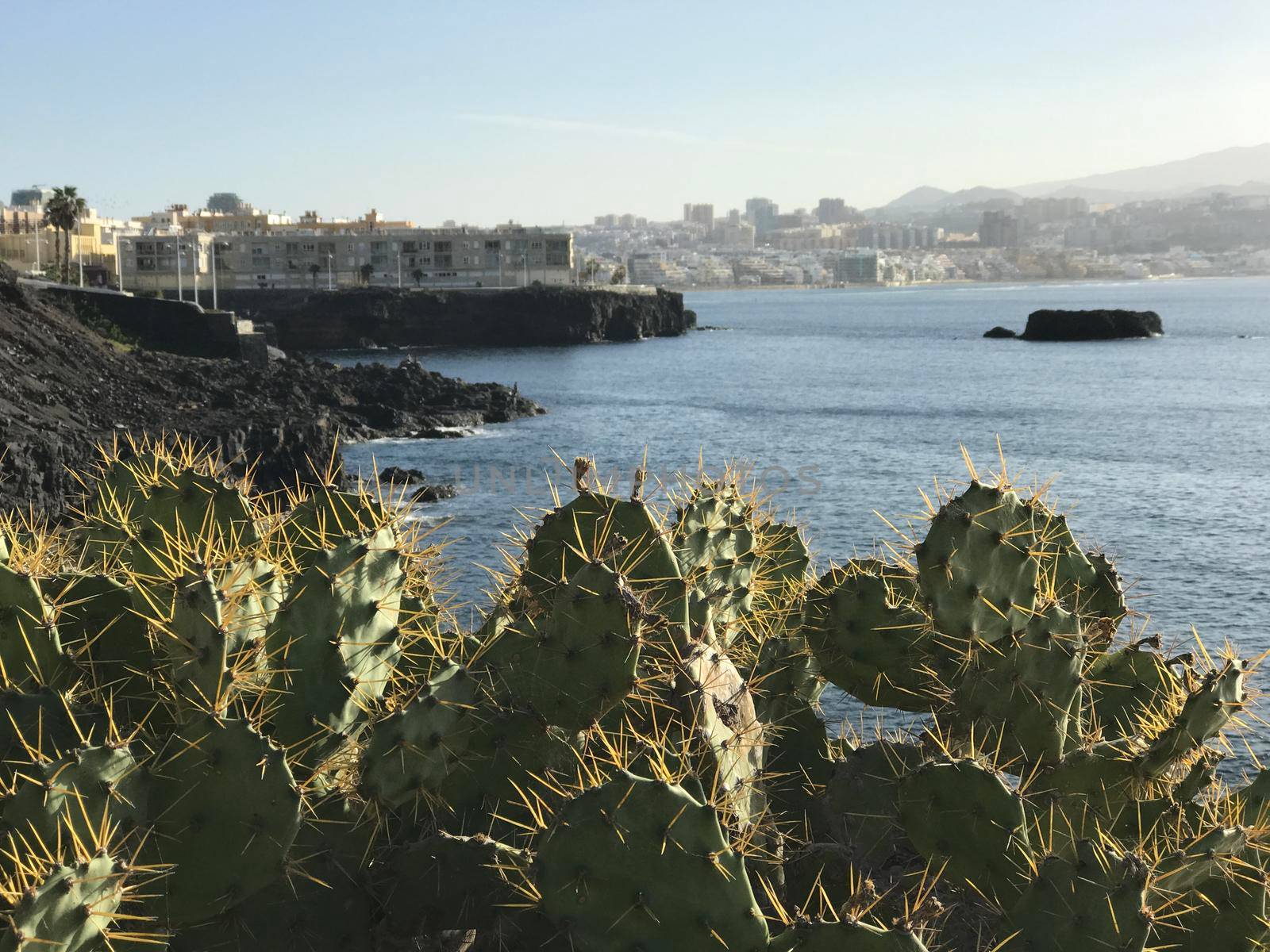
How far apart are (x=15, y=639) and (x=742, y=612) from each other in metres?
3.16

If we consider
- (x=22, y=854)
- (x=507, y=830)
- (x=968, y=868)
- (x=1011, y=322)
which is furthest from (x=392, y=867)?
(x=1011, y=322)

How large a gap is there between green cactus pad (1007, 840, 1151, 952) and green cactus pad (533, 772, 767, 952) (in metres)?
0.89

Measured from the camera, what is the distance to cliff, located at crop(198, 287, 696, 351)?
11012 cm

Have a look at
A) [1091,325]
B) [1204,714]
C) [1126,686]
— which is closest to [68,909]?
[1204,714]

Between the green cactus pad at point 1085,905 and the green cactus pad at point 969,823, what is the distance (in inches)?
17.4

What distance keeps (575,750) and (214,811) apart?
1.18 meters

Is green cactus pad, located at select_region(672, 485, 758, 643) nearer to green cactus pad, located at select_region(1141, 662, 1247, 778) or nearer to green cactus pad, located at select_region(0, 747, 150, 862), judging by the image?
green cactus pad, located at select_region(1141, 662, 1247, 778)

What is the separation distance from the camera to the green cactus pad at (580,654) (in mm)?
4199

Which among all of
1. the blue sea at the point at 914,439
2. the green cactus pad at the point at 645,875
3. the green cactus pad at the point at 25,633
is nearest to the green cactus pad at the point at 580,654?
the green cactus pad at the point at 645,875

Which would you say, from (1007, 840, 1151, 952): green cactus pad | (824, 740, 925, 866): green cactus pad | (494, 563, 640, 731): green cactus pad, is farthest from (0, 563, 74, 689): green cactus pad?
(1007, 840, 1151, 952): green cactus pad

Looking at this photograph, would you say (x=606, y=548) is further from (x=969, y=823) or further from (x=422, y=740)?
(x=969, y=823)

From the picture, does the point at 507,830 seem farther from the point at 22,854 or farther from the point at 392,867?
the point at 22,854

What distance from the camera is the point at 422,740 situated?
14.8 ft

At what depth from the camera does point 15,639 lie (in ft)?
14.7
